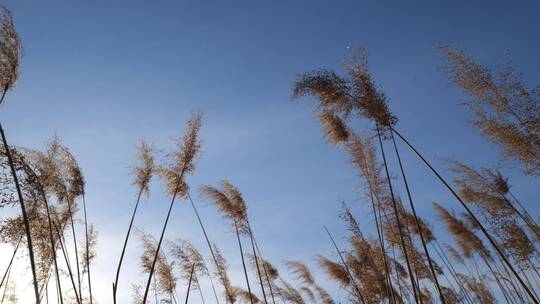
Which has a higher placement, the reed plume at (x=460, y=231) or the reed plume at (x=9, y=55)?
the reed plume at (x=9, y=55)

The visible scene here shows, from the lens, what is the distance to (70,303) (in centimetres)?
702

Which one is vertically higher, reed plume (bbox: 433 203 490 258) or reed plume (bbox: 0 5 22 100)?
reed plume (bbox: 0 5 22 100)

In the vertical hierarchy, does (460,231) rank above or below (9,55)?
below

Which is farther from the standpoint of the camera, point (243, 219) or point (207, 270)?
point (207, 270)

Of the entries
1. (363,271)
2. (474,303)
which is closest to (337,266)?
(363,271)

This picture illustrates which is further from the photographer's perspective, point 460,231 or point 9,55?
point 460,231

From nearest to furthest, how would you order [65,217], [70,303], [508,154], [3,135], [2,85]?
[3,135], [2,85], [508,154], [65,217], [70,303]

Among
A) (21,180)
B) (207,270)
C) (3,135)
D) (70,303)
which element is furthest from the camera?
(207,270)

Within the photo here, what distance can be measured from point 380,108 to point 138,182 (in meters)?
4.93

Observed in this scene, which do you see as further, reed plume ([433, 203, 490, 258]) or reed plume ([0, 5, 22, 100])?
reed plume ([433, 203, 490, 258])

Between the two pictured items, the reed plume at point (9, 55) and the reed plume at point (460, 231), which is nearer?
the reed plume at point (9, 55)

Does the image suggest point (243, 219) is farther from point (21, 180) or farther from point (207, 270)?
point (21, 180)

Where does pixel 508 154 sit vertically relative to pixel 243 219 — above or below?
below

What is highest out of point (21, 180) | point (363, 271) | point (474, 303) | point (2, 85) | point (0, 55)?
point (0, 55)
